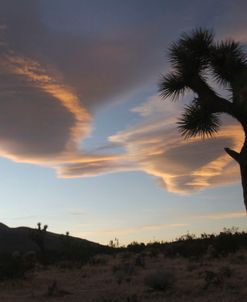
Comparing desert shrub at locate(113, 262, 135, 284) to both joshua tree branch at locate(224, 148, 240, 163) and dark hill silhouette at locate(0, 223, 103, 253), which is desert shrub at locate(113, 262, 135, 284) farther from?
dark hill silhouette at locate(0, 223, 103, 253)

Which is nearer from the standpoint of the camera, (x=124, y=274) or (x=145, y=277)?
(x=145, y=277)

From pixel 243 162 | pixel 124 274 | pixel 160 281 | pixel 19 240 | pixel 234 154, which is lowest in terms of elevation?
pixel 160 281

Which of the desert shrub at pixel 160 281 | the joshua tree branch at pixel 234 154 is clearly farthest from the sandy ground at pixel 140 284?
the joshua tree branch at pixel 234 154

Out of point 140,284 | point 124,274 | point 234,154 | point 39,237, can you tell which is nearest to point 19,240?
point 39,237

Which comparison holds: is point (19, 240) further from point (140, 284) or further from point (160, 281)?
point (160, 281)

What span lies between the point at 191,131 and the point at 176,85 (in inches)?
63.7

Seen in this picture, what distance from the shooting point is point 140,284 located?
13898mm

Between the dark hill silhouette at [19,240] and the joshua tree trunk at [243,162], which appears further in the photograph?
the dark hill silhouette at [19,240]

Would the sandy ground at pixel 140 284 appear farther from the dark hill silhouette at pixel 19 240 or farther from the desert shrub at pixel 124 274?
the dark hill silhouette at pixel 19 240

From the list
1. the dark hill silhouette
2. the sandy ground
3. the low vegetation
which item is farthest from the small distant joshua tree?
the dark hill silhouette

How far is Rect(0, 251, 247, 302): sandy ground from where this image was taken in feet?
38.4

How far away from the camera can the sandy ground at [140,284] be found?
1170cm

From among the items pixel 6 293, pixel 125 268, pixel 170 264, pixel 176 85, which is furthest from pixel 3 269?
pixel 176 85

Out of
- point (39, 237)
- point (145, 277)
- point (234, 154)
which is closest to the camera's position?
point (145, 277)
